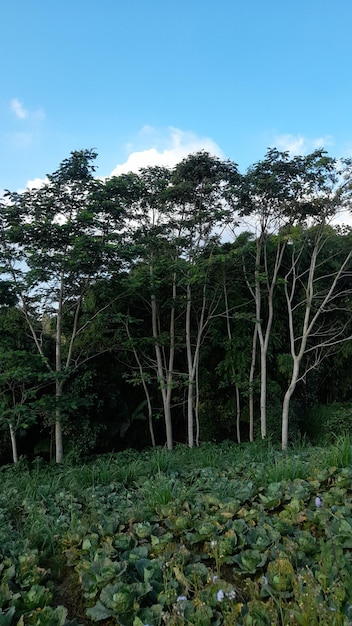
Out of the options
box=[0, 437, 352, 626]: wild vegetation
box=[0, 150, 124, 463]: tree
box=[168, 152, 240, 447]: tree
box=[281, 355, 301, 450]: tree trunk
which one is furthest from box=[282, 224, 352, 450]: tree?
box=[0, 437, 352, 626]: wild vegetation

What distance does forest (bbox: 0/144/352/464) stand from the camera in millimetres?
5785

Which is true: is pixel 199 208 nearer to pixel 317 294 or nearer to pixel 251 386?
pixel 317 294

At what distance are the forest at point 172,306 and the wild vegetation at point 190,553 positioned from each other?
340 cm

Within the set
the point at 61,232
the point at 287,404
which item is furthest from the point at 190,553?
the point at 287,404

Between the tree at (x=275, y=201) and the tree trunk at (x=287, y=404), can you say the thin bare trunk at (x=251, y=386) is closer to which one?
the tree at (x=275, y=201)

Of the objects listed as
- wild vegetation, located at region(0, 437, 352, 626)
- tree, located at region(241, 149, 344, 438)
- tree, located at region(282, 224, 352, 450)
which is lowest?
wild vegetation, located at region(0, 437, 352, 626)

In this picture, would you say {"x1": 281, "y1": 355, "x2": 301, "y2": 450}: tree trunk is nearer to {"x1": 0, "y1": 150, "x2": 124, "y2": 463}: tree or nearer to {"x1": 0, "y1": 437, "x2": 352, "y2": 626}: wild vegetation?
{"x1": 0, "y1": 150, "x2": 124, "y2": 463}: tree

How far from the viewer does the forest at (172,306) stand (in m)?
5.79

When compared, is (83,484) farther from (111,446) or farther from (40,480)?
(111,446)

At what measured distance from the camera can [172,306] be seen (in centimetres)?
792

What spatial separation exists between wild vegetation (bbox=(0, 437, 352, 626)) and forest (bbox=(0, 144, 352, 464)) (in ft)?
11.1

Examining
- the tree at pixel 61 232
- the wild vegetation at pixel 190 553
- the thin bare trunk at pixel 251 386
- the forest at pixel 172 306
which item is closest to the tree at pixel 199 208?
the forest at pixel 172 306

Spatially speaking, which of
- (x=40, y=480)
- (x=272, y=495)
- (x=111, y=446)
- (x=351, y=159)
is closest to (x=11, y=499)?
(x=40, y=480)

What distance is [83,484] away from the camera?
3285mm
